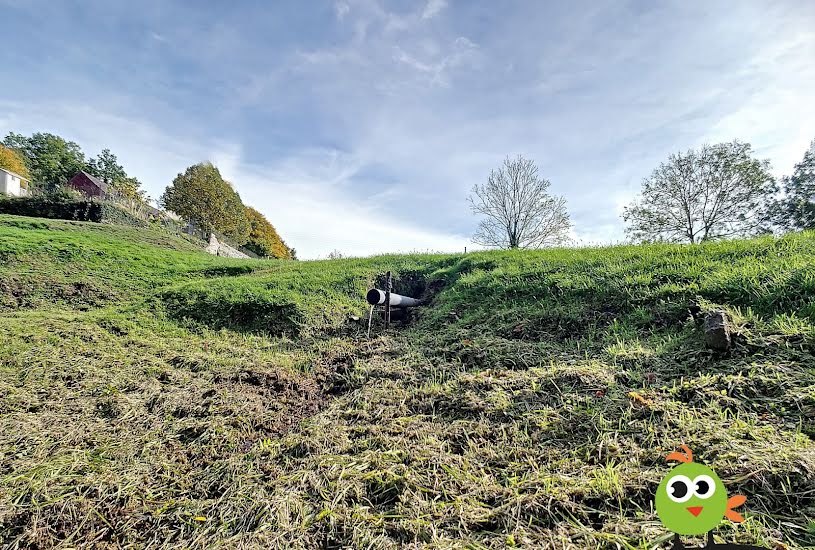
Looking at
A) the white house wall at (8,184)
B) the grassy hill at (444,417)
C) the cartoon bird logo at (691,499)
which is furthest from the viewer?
the white house wall at (8,184)

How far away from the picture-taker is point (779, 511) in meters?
1.33

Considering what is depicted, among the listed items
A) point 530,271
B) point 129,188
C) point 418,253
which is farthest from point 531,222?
point 129,188

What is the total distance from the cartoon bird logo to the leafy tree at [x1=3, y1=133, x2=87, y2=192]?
6058cm

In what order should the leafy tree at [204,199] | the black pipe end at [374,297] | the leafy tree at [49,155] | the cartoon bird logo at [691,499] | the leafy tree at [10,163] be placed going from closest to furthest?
the cartoon bird logo at [691,499] < the black pipe end at [374,297] < the leafy tree at [204,199] < the leafy tree at [10,163] < the leafy tree at [49,155]

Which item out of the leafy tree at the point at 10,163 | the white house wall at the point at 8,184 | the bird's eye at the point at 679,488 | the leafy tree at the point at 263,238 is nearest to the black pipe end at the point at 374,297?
the bird's eye at the point at 679,488

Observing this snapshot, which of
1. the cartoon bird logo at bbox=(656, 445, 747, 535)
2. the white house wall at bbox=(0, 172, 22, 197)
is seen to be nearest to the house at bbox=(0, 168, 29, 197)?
the white house wall at bbox=(0, 172, 22, 197)

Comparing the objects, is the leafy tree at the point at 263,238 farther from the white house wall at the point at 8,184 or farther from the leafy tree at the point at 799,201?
the leafy tree at the point at 799,201

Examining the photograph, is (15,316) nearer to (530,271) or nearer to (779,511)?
(530,271)

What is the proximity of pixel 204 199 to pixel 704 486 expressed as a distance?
31.2 meters

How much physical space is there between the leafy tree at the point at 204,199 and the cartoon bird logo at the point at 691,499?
30995 mm

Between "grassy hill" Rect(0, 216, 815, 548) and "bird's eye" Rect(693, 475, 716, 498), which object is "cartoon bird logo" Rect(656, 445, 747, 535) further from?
"grassy hill" Rect(0, 216, 815, 548)

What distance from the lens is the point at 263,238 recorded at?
42.4m

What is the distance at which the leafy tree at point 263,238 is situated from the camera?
1406 inches

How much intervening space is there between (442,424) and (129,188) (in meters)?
32.0
